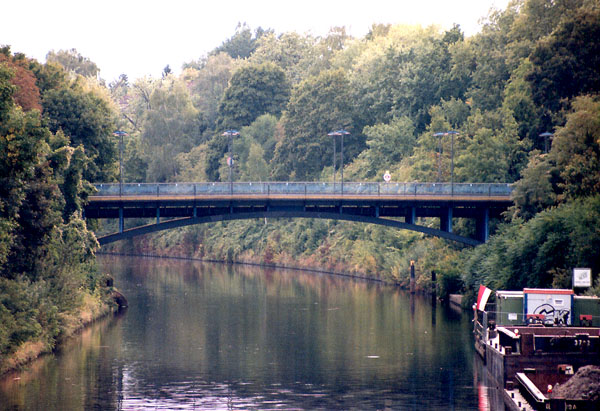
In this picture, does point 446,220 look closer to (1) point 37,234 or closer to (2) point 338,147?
(1) point 37,234

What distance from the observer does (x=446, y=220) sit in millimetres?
97688

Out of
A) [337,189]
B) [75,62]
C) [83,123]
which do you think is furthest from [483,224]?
[75,62]

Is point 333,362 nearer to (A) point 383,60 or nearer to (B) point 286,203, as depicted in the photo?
(B) point 286,203

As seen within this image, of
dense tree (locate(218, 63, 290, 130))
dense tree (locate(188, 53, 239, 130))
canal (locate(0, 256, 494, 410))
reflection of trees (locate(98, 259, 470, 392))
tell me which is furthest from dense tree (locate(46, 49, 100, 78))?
canal (locate(0, 256, 494, 410))

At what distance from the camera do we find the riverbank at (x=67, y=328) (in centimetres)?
5906

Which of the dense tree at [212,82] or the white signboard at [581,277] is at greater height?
the dense tree at [212,82]

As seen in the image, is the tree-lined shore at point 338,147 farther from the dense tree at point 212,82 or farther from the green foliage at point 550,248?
the dense tree at point 212,82

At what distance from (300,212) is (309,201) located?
4.38 ft

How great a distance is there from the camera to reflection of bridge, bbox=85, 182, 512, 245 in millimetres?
92625

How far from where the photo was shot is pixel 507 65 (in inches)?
4697

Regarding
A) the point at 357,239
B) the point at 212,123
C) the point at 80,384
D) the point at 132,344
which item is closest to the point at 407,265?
the point at 357,239

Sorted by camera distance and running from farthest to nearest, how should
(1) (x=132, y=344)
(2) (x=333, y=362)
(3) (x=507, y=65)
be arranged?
1. (3) (x=507, y=65)
2. (1) (x=132, y=344)
3. (2) (x=333, y=362)

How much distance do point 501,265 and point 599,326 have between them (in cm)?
2084

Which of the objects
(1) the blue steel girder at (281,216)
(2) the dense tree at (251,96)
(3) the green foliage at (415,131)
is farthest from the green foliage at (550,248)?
(2) the dense tree at (251,96)
